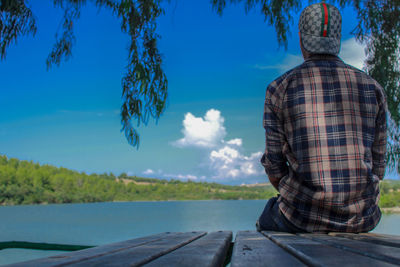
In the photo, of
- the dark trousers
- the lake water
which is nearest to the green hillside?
the lake water

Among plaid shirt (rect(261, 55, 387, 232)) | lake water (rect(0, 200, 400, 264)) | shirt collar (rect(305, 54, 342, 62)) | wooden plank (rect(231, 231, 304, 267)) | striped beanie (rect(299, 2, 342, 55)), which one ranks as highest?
striped beanie (rect(299, 2, 342, 55))

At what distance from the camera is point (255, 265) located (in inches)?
22.7

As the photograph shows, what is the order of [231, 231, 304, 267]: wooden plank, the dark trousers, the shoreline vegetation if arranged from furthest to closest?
the shoreline vegetation
the dark trousers
[231, 231, 304, 267]: wooden plank

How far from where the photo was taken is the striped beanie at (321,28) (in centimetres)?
125

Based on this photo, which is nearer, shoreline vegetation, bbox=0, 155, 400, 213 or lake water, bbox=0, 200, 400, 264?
lake water, bbox=0, 200, 400, 264

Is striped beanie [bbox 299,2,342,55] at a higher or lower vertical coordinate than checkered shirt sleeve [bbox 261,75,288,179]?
higher

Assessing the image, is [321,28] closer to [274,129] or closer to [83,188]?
[274,129]

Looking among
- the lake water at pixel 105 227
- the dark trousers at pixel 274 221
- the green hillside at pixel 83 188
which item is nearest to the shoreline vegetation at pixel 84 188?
the green hillside at pixel 83 188

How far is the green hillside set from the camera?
56.6 meters

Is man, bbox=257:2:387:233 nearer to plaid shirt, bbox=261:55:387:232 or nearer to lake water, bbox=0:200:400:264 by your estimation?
plaid shirt, bbox=261:55:387:232

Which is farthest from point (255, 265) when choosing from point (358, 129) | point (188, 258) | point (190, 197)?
point (190, 197)

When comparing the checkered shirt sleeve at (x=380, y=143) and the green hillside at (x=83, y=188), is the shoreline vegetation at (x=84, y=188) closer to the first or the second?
the green hillside at (x=83, y=188)

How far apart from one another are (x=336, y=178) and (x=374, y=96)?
0.30 m

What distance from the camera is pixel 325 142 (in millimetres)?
1199
